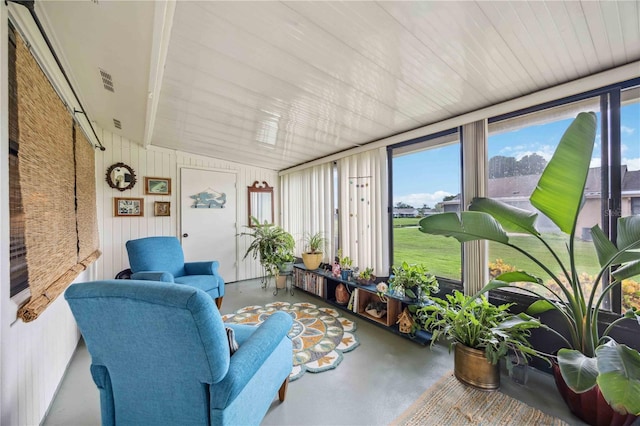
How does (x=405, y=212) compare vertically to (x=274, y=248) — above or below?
above

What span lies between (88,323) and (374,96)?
2.21 meters

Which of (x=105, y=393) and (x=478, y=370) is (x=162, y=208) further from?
(x=478, y=370)

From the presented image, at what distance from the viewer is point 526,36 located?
52.8 inches

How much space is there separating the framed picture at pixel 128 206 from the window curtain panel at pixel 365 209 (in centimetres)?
293

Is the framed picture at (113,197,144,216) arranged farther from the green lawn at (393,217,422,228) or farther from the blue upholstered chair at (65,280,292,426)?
the green lawn at (393,217,422,228)

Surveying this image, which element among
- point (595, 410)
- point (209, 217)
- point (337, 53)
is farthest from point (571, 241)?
point (209, 217)

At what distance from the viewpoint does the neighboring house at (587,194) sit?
1641mm

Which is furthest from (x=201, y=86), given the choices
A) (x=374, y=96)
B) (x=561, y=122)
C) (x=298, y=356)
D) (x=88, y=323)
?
(x=561, y=122)

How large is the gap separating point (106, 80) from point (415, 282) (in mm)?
3179

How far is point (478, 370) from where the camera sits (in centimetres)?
174

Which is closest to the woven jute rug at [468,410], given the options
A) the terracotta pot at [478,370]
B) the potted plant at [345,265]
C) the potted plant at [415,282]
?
the terracotta pot at [478,370]

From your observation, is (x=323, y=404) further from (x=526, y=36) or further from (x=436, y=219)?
(x=526, y=36)

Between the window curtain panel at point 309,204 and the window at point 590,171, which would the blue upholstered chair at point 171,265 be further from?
the window at point 590,171

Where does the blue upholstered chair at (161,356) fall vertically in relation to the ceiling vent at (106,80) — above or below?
below
